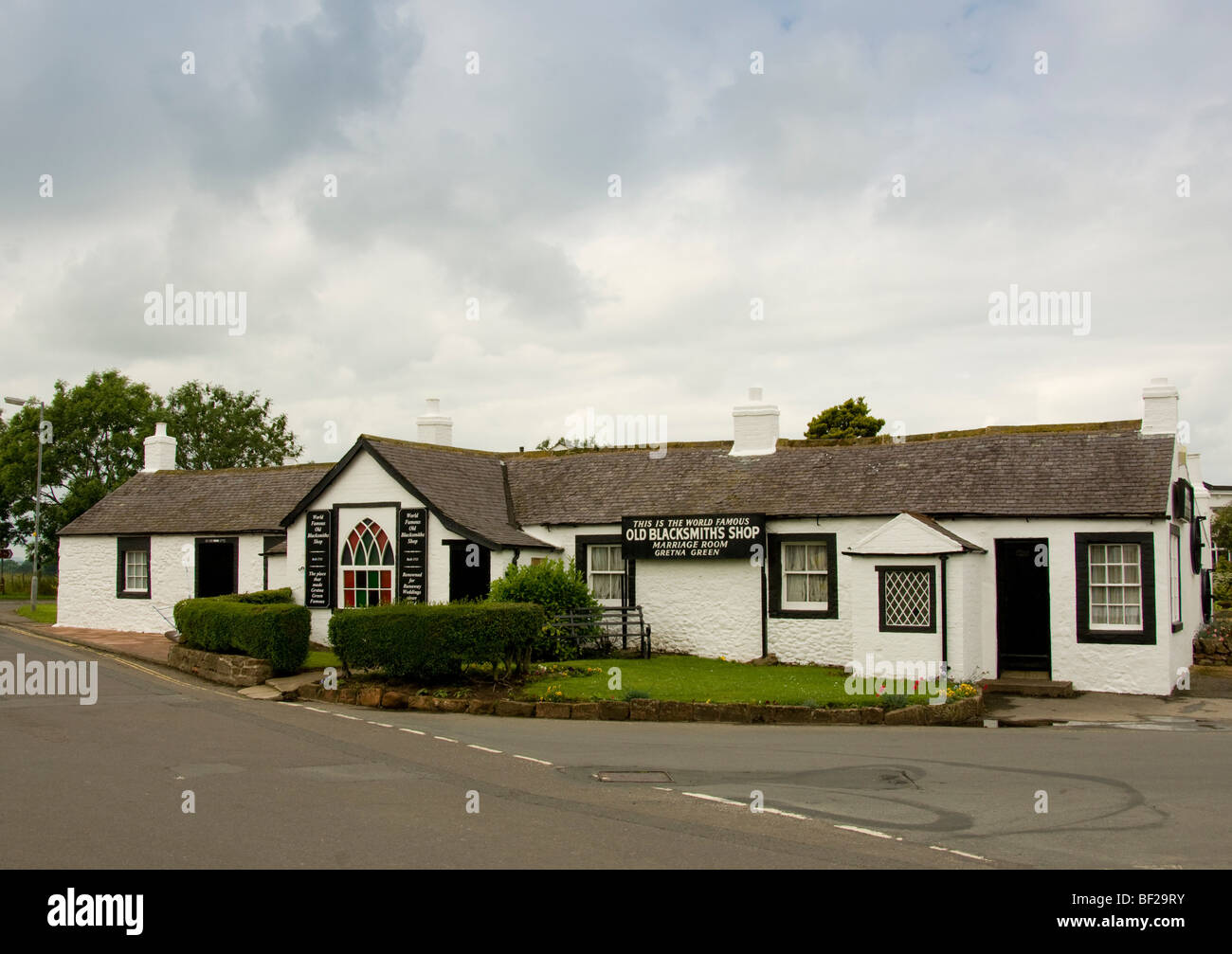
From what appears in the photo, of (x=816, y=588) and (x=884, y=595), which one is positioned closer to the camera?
(x=884, y=595)

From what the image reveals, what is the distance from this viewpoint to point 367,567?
2480 cm

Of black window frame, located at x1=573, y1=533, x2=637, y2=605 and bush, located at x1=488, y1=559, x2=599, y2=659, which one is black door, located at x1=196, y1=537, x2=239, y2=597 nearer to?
black window frame, located at x1=573, y1=533, x2=637, y2=605

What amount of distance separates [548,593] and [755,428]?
6790 mm

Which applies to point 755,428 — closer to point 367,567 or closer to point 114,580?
point 367,567

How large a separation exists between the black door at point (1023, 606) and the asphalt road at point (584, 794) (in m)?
4.96

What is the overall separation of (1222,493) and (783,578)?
3999cm

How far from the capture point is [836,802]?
→ 10.5m

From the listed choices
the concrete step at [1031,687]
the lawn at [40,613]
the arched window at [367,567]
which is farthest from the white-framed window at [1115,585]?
the lawn at [40,613]

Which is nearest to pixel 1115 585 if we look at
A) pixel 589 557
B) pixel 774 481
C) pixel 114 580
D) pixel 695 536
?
pixel 774 481

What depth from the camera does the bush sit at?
22.4 metres

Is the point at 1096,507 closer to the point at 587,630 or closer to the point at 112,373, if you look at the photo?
the point at 587,630

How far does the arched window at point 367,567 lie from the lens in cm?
2453

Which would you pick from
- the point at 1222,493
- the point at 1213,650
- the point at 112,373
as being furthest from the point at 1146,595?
the point at 112,373

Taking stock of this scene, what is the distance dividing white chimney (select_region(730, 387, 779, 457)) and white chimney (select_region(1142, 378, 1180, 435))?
26.1 feet
